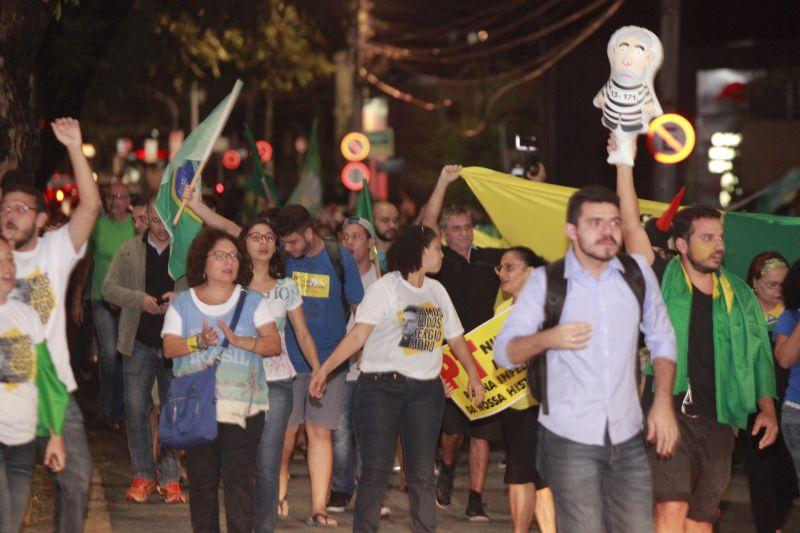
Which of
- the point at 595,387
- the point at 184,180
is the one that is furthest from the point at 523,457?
the point at 184,180

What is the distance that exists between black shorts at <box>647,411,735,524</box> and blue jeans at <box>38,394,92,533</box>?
2.79 m

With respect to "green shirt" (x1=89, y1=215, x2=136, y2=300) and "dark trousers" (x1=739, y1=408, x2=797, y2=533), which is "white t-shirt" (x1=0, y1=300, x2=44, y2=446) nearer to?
"dark trousers" (x1=739, y1=408, x2=797, y2=533)

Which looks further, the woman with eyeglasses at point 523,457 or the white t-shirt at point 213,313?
the woman with eyeglasses at point 523,457

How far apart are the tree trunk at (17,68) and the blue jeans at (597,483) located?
5967 millimetres

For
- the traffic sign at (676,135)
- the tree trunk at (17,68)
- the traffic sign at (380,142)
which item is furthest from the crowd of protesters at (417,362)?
the traffic sign at (380,142)

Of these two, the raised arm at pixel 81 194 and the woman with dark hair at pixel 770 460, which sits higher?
the raised arm at pixel 81 194

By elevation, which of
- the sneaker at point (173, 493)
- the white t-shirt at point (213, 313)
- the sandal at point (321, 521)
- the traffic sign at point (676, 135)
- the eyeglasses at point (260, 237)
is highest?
the traffic sign at point (676, 135)

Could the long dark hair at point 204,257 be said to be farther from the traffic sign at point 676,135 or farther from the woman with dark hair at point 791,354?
the traffic sign at point 676,135

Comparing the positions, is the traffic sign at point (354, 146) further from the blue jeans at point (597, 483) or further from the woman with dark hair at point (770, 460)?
the blue jeans at point (597, 483)

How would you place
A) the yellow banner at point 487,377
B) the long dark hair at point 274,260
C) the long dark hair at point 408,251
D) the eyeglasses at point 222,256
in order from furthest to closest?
1. the yellow banner at point 487,377
2. the long dark hair at point 274,260
3. the long dark hair at point 408,251
4. the eyeglasses at point 222,256

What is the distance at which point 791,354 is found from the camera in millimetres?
7453

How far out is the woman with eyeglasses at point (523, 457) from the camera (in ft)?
26.8

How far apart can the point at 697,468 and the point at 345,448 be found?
3463 millimetres

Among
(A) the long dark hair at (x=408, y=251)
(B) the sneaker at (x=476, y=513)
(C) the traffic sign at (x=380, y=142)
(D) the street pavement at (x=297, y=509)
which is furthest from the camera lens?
(C) the traffic sign at (x=380, y=142)
